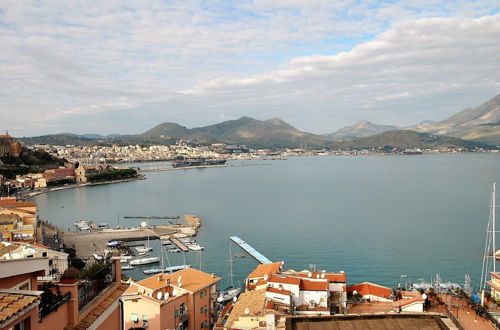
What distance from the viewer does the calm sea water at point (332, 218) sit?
39.5 feet

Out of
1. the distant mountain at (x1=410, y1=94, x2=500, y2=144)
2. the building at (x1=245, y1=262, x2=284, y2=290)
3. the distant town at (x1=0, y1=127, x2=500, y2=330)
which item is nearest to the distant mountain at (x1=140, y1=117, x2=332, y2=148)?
the distant mountain at (x1=410, y1=94, x2=500, y2=144)

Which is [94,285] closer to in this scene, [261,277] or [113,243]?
[261,277]

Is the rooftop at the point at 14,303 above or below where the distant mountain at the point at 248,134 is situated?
below

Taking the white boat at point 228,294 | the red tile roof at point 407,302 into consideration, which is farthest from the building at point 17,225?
the red tile roof at point 407,302

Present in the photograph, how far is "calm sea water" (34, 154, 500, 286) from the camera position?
12.0m

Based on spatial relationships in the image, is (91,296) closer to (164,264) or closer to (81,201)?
(164,264)

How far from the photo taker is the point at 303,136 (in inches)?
5610

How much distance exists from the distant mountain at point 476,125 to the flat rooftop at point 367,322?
4631 inches

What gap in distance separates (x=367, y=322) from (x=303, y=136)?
141m

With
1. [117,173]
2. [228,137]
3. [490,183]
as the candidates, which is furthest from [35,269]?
[228,137]

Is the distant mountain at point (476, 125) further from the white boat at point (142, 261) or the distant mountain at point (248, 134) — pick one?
the white boat at point (142, 261)

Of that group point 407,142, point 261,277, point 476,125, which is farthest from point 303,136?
point 261,277

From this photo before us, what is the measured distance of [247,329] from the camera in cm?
481

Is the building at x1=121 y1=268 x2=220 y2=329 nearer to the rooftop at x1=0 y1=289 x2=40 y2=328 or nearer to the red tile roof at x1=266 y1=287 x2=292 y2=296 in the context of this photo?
the red tile roof at x1=266 y1=287 x2=292 y2=296
